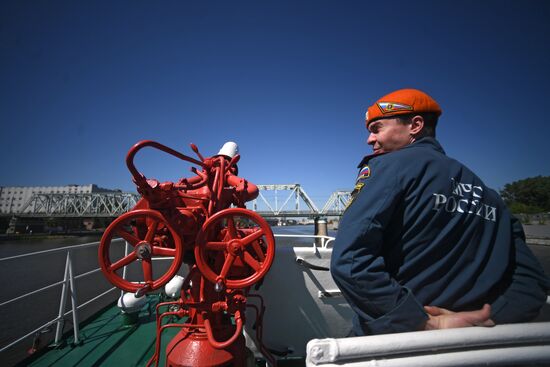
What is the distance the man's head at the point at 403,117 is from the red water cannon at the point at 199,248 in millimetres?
786

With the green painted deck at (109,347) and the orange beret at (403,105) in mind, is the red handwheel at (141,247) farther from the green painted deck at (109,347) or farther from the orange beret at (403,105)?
the green painted deck at (109,347)

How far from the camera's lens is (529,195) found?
144ft

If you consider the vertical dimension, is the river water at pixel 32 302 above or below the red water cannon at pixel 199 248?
below

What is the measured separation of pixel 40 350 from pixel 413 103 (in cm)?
393

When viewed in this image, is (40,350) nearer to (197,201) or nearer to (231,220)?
(197,201)

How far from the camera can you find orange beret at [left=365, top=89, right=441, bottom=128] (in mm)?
1078

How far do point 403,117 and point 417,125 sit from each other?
0.07 m

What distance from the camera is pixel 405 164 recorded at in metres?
0.88

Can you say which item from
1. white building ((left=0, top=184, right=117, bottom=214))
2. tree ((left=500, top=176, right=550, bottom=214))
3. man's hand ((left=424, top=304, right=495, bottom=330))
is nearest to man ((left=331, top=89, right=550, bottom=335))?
man's hand ((left=424, top=304, right=495, bottom=330))

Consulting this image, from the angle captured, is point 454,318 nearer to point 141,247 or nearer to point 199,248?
point 199,248

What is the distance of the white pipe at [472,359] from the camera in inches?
23.4

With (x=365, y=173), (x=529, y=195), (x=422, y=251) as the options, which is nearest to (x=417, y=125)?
(x=365, y=173)

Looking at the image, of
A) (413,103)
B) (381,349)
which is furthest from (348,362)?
(413,103)

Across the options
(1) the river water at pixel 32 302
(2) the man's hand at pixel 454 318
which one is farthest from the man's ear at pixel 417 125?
(1) the river water at pixel 32 302
